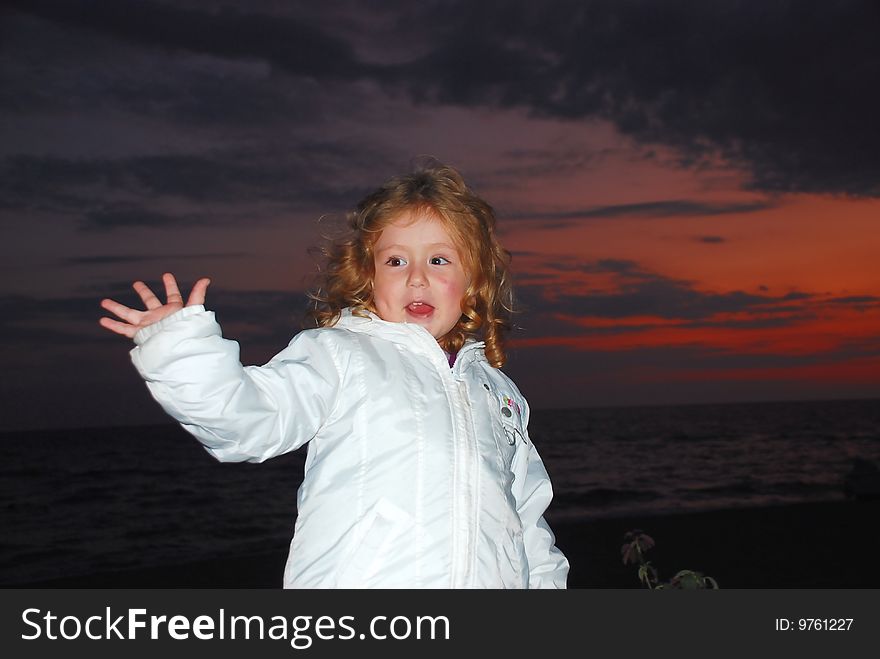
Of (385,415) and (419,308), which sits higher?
(419,308)

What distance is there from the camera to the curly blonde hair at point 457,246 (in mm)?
2729

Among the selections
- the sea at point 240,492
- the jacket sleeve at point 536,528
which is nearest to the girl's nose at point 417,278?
Result: the jacket sleeve at point 536,528

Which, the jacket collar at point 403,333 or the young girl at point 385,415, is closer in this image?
the young girl at point 385,415

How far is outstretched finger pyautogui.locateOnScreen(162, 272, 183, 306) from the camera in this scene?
2086 mm

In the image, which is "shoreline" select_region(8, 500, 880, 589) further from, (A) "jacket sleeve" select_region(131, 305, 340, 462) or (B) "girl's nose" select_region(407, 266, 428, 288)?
(A) "jacket sleeve" select_region(131, 305, 340, 462)

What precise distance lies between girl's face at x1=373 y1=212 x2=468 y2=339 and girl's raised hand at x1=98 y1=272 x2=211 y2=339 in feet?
2.21

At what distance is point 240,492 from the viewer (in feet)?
78.5

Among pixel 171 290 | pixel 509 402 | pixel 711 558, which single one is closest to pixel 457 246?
pixel 509 402

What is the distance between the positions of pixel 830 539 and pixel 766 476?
14.1 metres

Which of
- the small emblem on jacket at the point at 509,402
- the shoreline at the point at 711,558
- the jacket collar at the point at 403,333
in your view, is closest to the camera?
the jacket collar at the point at 403,333

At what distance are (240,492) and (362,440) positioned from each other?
2294 cm

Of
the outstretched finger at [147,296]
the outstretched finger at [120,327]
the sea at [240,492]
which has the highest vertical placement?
the sea at [240,492]

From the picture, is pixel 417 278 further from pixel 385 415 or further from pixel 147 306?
pixel 147 306

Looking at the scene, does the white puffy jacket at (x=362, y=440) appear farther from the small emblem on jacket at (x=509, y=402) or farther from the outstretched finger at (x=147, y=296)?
the small emblem on jacket at (x=509, y=402)
